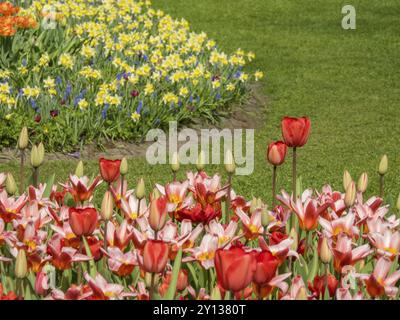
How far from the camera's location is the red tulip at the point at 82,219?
294 cm

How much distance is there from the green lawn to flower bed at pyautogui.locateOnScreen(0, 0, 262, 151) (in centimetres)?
50

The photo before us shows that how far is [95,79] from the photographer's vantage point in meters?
8.87


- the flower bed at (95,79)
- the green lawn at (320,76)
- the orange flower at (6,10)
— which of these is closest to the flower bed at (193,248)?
the green lawn at (320,76)

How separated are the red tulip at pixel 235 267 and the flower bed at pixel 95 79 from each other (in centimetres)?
555

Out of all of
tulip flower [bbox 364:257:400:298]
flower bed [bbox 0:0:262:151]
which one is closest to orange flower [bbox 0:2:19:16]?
flower bed [bbox 0:0:262:151]

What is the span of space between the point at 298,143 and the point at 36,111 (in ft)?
16.5

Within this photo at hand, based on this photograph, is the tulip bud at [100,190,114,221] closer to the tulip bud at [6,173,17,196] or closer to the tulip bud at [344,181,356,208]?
the tulip bud at [6,173,17,196]

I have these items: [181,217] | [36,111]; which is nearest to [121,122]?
[36,111]

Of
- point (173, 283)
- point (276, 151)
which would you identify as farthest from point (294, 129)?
point (173, 283)

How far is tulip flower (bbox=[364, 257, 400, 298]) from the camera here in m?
2.85

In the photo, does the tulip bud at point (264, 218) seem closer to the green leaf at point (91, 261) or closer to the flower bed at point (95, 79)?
the green leaf at point (91, 261)

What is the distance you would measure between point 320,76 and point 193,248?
8.36 meters

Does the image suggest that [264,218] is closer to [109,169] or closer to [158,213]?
[158,213]
